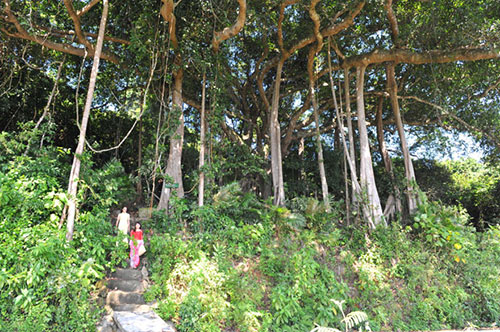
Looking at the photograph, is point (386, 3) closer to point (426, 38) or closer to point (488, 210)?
point (426, 38)

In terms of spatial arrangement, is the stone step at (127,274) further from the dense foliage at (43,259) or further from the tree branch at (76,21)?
the tree branch at (76,21)

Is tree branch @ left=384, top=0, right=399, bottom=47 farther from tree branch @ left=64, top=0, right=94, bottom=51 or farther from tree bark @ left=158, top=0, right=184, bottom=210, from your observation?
tree branch @ left=64, top=0, right=94, bottom=51

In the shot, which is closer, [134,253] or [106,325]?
[106,325]

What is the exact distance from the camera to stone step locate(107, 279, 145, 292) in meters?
4.54

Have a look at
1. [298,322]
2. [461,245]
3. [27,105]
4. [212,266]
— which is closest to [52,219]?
[212,266]

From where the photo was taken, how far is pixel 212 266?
177 inches

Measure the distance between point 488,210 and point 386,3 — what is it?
9.48 metres

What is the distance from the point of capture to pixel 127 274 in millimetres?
4789

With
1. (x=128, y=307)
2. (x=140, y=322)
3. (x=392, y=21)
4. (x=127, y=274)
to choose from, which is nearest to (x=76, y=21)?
(x=127, y=274)

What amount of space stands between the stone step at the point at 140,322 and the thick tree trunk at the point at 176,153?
2798 millimetres

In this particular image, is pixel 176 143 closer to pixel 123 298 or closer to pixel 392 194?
pixel 123 298

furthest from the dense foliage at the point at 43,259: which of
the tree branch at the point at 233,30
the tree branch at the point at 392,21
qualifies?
the tree branch at the point at 392,21

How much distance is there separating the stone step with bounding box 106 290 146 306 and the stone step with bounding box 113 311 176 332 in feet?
1.19

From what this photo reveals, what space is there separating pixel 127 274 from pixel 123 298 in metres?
0.54
